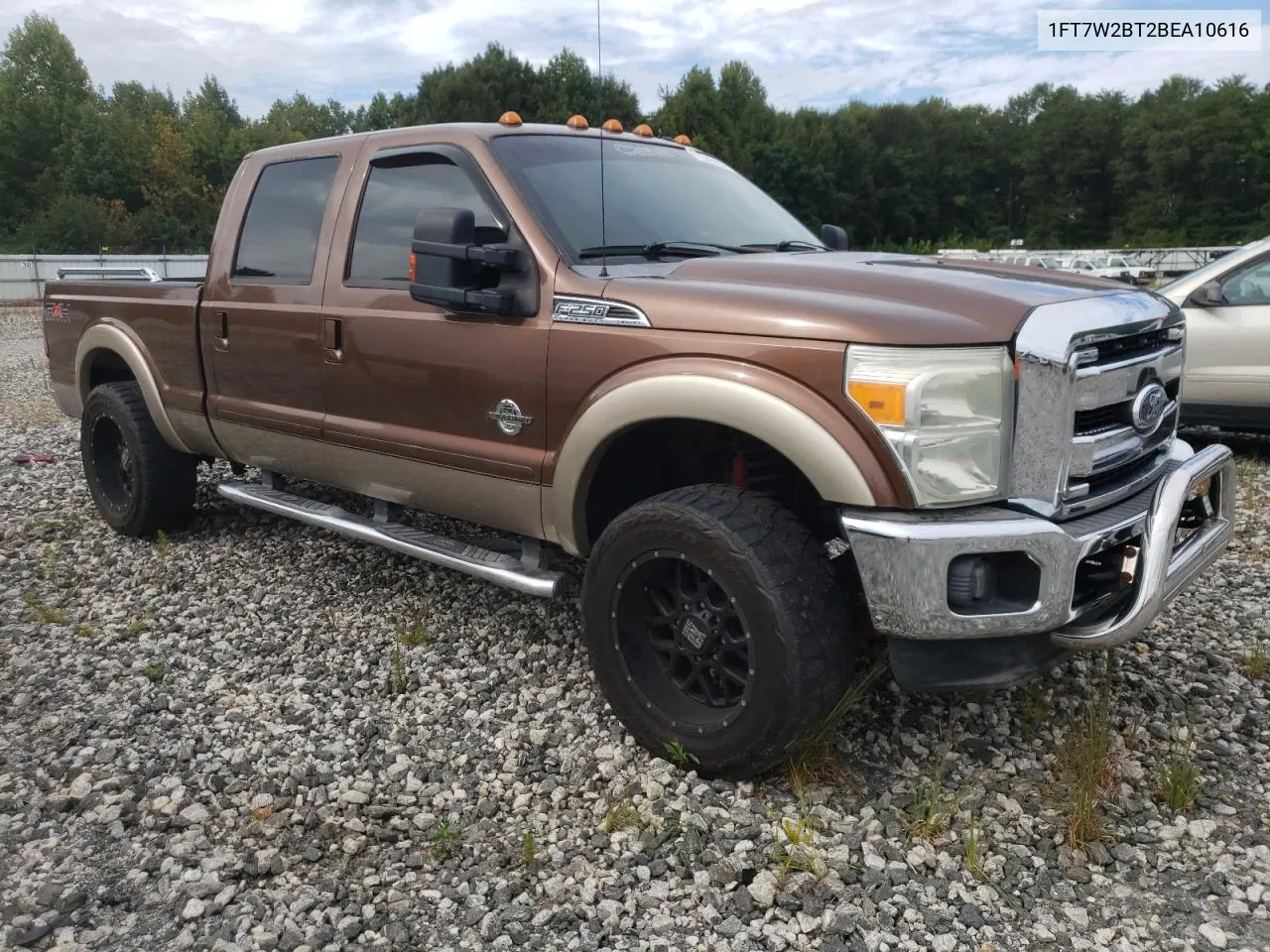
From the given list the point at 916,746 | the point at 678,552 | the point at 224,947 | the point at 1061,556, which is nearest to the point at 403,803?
the point at 224,947

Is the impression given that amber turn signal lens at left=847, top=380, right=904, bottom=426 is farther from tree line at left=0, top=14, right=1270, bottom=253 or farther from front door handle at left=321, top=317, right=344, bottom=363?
tree line at left=0, top=14, right=1270, bottom=253

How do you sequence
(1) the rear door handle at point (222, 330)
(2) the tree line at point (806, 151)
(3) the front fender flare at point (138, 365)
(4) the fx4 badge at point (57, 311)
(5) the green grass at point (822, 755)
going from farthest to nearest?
(2) the tree line at point (806, 151) → (4) the fx4 badge at point (57, 311) → (3) the front fender flare at point (138, 365) → (1) the rear door handle at point (222, 330) → (5) the green grass at point (822, 755)

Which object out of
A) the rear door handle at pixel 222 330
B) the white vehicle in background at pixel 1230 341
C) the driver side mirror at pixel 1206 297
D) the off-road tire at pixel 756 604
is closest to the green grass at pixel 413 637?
the off-road tire at pixel 756 604

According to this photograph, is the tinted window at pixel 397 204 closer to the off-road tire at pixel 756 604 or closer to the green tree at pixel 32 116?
the off-road tire at pixel 756 604

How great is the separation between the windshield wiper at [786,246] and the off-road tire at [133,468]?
3.34 meters

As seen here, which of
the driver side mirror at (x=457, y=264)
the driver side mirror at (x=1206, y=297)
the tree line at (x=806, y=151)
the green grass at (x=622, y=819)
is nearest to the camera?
the green grass at (x=622, y=819)

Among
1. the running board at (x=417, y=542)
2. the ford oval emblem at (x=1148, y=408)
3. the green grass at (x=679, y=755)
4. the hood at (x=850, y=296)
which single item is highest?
the hood at (x=850, y=296)

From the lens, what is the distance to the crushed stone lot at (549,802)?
2.54 m

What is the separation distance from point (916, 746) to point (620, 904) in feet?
3.98

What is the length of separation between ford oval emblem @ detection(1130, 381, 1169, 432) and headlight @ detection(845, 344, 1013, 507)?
545 mm

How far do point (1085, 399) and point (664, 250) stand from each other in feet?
5.08

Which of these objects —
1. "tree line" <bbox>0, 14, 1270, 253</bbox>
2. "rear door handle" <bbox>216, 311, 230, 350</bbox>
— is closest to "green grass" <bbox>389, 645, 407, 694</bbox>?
"rear door handle" <bbox>216, 311, 230, 350</bbox>

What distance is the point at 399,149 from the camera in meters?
4.05

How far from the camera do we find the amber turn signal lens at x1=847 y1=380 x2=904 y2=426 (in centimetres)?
259
